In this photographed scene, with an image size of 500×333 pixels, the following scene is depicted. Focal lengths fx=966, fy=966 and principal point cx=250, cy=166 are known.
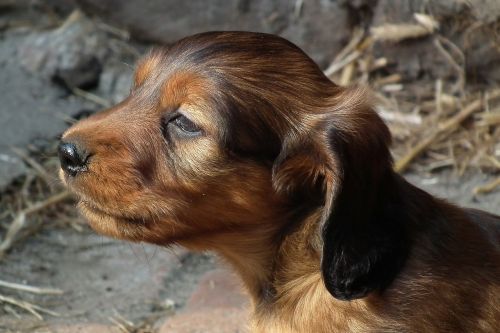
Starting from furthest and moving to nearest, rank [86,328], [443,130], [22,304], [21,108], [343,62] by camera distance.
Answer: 1. [343,62]
2. [21,108]
3. [443,130]
4. [22,304]
5. [86,328]

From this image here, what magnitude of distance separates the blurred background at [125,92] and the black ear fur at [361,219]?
5.97 ft

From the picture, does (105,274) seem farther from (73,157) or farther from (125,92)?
(125,92)

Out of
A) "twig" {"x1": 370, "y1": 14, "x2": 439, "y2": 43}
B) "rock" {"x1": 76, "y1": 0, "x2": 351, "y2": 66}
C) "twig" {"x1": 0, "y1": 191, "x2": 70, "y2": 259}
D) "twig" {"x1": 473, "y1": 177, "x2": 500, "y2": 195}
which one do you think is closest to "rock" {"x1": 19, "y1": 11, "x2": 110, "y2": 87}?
"rock" {"x1": 76, "y1": 0, "x2": 351, "y2": 66}

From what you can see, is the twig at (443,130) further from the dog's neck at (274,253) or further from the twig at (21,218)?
the dog's neck at (274,253)

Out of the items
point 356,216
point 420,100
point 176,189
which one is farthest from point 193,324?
point 420,100

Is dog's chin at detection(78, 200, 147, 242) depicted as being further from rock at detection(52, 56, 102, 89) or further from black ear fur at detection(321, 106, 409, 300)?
rock at detection(52, 56, 102, 89)

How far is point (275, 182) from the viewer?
428 centimetres

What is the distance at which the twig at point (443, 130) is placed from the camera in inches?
301

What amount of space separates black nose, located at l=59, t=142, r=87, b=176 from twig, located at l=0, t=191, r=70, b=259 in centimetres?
258

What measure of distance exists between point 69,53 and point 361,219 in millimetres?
5511

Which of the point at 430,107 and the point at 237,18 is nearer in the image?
the point at 430,107

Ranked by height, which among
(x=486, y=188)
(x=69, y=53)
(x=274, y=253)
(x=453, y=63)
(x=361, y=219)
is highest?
(x=361, y=219)

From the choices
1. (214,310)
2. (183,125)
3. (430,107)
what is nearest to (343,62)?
(430,107)

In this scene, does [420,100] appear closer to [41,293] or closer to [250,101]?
[41,293]
